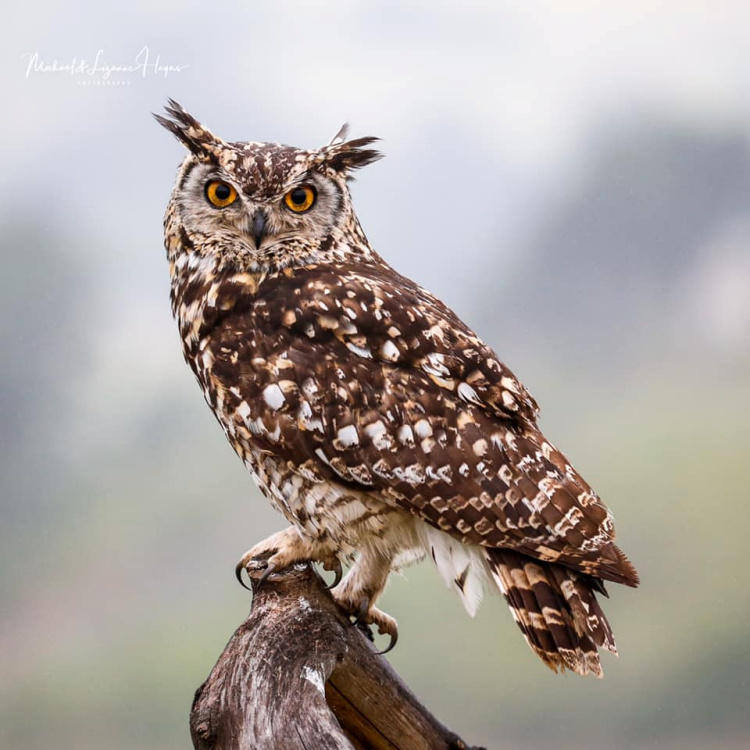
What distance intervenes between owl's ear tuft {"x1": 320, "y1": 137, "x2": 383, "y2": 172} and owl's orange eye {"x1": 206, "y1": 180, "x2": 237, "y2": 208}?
6.7 inches

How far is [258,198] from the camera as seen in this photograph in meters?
1.69

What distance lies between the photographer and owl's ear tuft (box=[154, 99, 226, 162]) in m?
1.73

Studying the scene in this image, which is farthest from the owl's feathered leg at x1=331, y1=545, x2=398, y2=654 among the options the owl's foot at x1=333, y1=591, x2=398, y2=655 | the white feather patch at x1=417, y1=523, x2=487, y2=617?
the white feather patch at x1=417, y1=523, x2=487, y2=617

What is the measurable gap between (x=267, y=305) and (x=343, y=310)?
130 millimetres

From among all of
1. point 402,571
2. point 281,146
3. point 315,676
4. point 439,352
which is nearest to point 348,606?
point 402,571

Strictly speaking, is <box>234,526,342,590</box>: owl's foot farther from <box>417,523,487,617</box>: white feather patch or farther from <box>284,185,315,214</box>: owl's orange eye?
<box>284,185,315,214</box>: owl's orange eye

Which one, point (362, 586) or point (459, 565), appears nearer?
point (459, 565)

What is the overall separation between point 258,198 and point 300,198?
0.29 feet

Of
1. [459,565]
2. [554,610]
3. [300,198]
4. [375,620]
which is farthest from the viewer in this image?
[375,620]

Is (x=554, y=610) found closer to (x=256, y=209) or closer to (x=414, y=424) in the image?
(x=414, y=424)

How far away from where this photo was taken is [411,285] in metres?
1.85

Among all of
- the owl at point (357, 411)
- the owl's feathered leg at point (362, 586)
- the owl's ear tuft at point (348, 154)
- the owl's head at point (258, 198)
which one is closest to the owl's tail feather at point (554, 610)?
the owl at point (357, 411)

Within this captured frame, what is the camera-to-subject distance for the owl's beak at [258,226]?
1.69 metres

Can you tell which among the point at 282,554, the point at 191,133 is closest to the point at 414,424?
the point at 282,554
